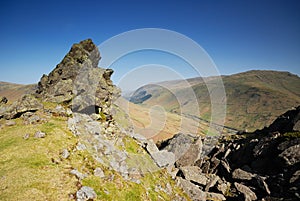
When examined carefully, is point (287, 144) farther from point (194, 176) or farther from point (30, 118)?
point (30, 118)

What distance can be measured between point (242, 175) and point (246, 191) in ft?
11.7

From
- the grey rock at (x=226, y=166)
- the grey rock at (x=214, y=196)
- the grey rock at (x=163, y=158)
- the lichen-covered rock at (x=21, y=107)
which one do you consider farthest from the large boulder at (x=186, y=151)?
the lichen-covered rock at (x=21, y=107)

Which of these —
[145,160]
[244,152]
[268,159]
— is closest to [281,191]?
[268,159]

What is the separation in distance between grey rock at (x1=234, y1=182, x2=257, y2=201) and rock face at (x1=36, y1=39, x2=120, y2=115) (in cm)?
2691

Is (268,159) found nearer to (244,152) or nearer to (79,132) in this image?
(244,152)

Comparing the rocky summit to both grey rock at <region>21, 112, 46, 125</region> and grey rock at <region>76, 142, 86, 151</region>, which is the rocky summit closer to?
grey rock at <region>76, 142, 86, 151</region>

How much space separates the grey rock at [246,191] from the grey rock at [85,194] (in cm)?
2235

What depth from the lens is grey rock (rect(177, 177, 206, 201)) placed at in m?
27.6

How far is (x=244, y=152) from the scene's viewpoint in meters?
37.0

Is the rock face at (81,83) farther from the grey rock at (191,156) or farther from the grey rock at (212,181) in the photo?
the grey rock at (212,181)

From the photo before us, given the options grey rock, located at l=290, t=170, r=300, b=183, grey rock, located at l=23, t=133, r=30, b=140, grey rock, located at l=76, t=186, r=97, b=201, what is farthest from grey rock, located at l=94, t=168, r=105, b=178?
grey rock, located at l=290, t=170, r=300, b=183

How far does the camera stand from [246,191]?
28219mm

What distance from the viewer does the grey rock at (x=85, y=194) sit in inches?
624

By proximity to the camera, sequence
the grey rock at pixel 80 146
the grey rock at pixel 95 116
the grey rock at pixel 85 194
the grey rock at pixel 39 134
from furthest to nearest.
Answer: the grey rock at pixel 95 116, the grey rock at pixel 80 146, the grey rock at pixel 39 134, the grey rock at pixel 85 194
